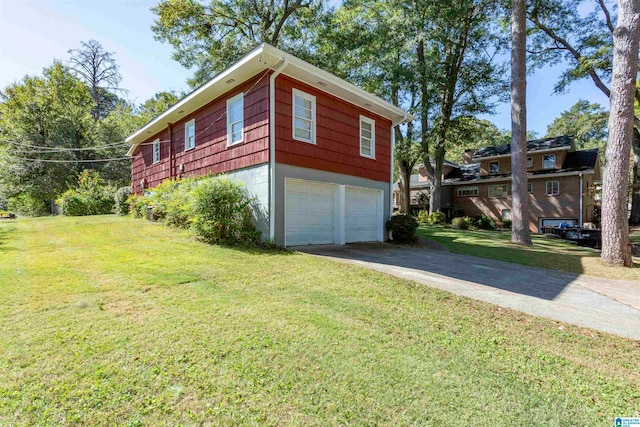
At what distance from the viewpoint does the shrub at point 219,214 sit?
24.1 ft

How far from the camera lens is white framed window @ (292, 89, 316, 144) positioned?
845 centimetres

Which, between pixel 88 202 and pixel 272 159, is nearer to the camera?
pixel 272 159

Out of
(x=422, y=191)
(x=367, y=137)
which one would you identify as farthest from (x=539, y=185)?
(x=367, y=137)

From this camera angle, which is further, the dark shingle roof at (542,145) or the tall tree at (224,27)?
the dark shingle roof at (542,145)

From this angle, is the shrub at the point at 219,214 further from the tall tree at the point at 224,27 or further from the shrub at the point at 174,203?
the tall tree at the point at 224,27

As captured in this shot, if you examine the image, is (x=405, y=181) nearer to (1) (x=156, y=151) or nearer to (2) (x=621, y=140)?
(2) (x=621, y=140)

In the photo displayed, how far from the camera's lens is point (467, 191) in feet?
89.5

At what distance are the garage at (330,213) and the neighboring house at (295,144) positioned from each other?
0.10 feet

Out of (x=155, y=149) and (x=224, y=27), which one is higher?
(x=224, y=27)

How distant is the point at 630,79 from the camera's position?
8.23m

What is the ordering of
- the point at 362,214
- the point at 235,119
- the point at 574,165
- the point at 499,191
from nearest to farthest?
the point at 235,119 < the point at 362,214 < the point at 574,165 < the point at 499,191

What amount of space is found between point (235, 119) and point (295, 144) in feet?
7.13

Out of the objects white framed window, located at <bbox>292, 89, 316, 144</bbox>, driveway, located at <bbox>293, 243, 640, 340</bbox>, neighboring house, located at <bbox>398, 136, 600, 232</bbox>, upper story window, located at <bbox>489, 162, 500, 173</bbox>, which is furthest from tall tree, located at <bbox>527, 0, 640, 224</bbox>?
white framed window, located at <bbox>292, 89, 316, 144</bbox>

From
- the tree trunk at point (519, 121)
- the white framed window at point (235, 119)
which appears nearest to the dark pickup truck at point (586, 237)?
the tree trunk at point (519, 121)
